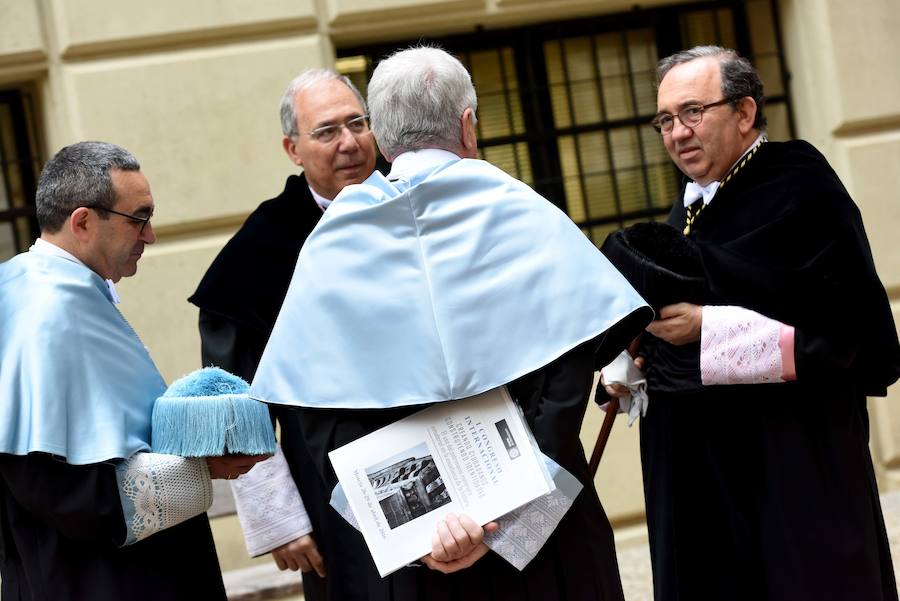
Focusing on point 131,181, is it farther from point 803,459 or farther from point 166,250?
point 166,250

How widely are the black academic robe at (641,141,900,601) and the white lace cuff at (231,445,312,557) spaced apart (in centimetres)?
103

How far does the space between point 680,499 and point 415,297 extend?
1.36 metres

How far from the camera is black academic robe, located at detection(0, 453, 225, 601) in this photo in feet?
8.55

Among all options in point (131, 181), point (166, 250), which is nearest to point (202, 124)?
point (166, 250)

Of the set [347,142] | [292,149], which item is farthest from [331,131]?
[292,149]

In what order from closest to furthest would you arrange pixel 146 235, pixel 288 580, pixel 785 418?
pixel 146 235 → pixel 785 418 → pixel 288 580

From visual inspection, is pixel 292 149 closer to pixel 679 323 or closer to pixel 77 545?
pixel 679 323

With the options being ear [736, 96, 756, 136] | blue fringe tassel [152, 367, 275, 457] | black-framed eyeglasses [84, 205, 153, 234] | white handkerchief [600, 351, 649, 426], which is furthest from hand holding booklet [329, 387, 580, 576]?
ear [736, 96, 756, 136]

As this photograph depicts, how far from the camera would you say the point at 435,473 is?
2432mm

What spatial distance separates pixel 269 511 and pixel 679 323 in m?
1.24

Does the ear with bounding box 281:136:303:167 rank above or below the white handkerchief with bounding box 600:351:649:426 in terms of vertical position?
above

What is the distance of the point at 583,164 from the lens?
631 cm

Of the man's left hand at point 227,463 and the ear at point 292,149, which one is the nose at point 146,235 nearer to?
the man's left hand at point 227,463

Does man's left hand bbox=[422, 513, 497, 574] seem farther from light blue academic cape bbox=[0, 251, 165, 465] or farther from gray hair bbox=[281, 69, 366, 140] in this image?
gray hair bbox=[281, 69, 366, 140]
